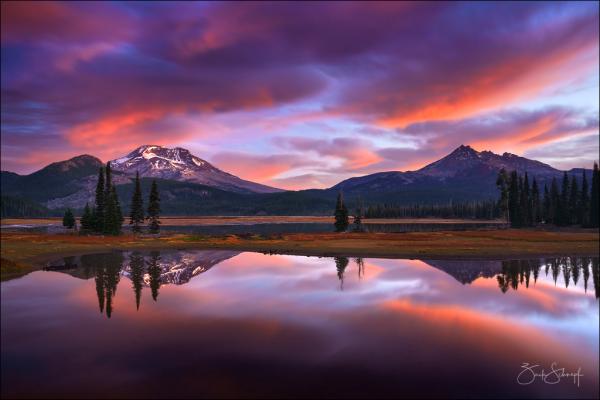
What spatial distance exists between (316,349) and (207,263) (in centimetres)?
4085

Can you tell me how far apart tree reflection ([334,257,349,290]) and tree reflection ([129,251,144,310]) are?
1768 cm

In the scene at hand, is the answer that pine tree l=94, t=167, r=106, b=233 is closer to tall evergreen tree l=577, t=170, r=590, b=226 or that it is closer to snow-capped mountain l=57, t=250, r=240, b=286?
snow-capped mountain l=57, t=250, r=240, b=286

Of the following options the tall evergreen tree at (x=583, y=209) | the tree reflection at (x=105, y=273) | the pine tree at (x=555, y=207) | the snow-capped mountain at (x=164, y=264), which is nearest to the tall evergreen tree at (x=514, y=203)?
the pine tree at (x=555, y=207)

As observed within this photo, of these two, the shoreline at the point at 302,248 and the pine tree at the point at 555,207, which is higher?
the pine tree at the point at 555,207

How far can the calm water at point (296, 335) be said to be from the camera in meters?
16.0

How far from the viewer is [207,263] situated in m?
58.9

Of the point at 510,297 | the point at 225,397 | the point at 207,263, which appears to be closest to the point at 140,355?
the point at 225,397

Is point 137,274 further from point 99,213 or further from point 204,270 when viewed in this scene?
point 99,213

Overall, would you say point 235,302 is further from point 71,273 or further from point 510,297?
point 71,273

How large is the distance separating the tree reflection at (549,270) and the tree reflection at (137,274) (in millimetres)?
31078

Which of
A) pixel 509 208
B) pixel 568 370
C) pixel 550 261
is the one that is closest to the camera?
pixel 568 370

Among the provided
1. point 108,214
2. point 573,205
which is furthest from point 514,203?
point 108,214

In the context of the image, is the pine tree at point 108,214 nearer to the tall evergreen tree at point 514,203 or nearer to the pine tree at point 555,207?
the tall evergreen tree at point 514,203
